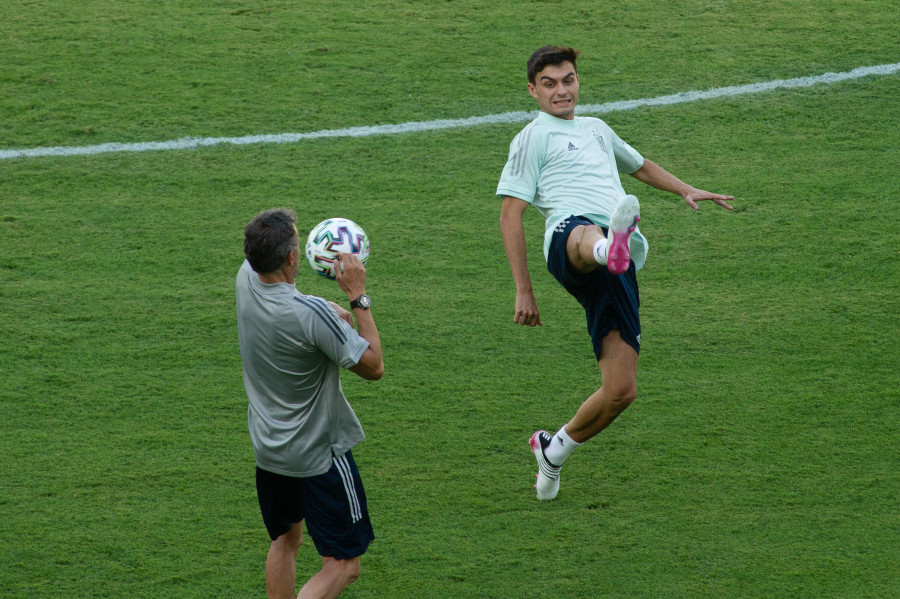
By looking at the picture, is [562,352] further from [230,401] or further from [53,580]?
[53,580]

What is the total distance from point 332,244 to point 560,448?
143 centimetres

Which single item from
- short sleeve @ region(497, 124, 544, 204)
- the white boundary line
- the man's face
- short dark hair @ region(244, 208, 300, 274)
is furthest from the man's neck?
the white boundary line

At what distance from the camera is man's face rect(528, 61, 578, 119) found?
4434 millimetres

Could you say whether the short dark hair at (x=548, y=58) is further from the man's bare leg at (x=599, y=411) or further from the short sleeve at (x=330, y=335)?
the short sleeve at (x=330, y=335)

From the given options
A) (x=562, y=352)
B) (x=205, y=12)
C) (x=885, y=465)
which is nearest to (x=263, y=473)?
(x=562, y=352)

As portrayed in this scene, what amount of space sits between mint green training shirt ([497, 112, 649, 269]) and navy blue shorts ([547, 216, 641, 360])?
0.08m

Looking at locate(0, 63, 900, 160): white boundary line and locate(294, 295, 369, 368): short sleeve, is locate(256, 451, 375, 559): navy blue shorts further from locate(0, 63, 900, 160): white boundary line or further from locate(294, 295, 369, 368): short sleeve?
locate(0, 63, 900, 160): white boundary line

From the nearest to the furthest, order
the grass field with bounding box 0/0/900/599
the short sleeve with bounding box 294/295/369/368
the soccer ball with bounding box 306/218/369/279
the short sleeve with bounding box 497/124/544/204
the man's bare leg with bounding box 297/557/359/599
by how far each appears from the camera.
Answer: the short sleeve with bounding box 294/295/369/368
the man's bare leg with bounding box 297/557/359/599
the soccer ball with bounding box 306/218/369/279
the grass field with bounding box 0/0/900/599
the short sleeve with bounding box 497/124/544/204

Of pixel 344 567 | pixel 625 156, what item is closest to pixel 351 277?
pixel 344 567

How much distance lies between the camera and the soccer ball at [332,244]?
3.61m

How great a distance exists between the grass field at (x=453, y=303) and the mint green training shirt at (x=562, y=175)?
113 cm

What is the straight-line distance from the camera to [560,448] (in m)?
4.34

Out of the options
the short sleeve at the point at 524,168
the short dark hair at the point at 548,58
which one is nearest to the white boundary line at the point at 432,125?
the short dark hair at the point at 548,58

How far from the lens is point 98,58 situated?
8.48m
